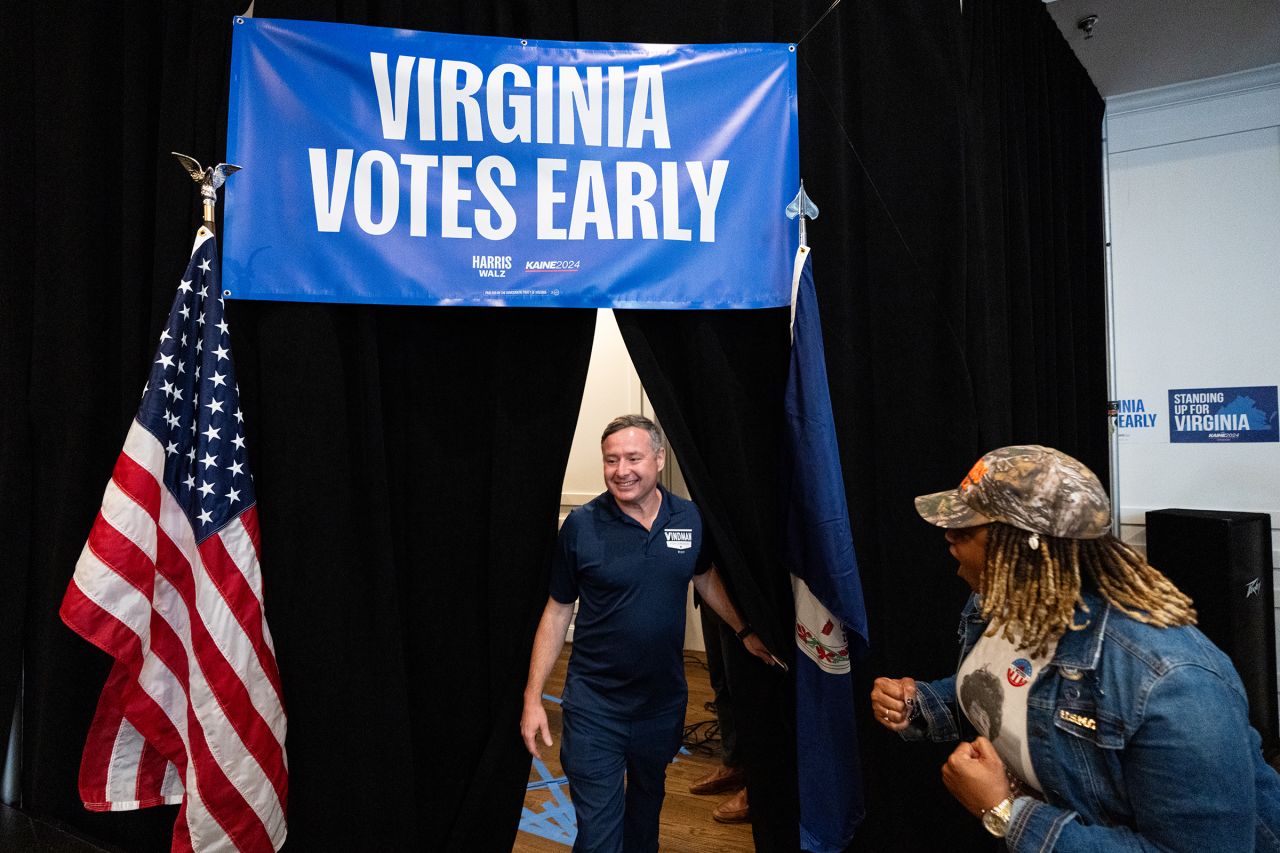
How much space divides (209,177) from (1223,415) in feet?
15.2

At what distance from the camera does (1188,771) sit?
40.5 inches

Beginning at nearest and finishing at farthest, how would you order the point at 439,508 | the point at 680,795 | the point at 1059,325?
the point at 439,508, the point at 680,795, the point at 1059,325

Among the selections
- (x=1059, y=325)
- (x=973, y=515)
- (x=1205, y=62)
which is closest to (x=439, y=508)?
(x=973, y=515)

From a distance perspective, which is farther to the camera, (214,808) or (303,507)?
(303,507)

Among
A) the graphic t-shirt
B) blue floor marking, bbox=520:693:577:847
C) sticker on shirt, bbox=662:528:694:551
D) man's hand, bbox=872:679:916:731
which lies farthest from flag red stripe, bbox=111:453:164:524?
the graphic t-shirt

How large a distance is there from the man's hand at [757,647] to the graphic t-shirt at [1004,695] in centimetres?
74

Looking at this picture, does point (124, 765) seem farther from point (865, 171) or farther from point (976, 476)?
point (865, 171)

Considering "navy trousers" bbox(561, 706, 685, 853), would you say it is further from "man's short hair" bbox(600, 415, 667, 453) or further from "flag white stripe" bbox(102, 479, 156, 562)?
"flag white stripe" bbox(102, 479, 156, 562)

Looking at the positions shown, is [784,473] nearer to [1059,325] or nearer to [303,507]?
[303,507]

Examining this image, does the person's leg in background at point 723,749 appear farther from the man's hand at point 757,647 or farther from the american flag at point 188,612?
the american flag at point 188,612

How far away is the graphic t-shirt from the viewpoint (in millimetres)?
1227

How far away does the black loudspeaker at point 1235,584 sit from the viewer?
3314 mm

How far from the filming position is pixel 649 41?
2123 millimetres

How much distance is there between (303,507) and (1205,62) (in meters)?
4.57
